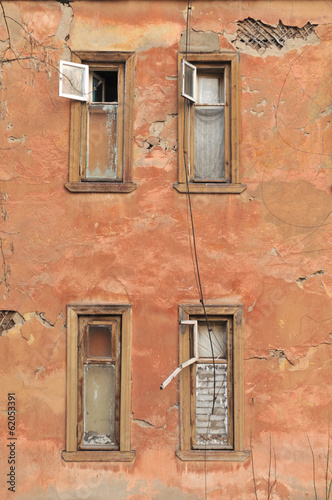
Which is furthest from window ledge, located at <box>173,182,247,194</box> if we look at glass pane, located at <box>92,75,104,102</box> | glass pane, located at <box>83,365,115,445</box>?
glass pane, located at <box>83,365,115,445</box>

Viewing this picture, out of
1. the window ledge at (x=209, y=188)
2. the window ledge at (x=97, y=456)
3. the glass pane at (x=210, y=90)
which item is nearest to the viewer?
the window ledge at (x=97, y=456)

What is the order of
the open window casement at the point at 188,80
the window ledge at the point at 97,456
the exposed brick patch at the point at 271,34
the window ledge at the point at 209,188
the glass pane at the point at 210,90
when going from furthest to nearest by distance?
the glass pane at the point at 210,90
the exposed brick patch at the point at 271,34
the window ledge at the point at 209,188
the open window casement at the point at 188,80
the window ledge at the point at 97,456

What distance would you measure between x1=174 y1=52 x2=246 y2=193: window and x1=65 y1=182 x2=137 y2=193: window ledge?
2.01ft

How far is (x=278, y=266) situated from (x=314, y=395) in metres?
1.64

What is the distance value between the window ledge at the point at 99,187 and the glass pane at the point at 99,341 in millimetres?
1706

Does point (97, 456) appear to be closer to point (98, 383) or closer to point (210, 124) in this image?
point (98, 383)

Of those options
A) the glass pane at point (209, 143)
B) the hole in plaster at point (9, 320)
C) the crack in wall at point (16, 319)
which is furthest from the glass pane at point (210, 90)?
the hole in plaster at point (9, 320)

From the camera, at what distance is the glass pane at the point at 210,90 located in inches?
293

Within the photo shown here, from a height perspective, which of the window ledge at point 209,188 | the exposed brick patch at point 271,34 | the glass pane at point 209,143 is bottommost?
the window ledge at point 209,188

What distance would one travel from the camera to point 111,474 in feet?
22.8

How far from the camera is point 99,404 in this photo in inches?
279

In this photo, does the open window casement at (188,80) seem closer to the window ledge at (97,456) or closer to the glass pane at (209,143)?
the glass pane at (209,143)

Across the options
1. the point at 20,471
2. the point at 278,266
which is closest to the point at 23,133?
the point at 278,266

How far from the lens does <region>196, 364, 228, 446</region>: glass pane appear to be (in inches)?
279
